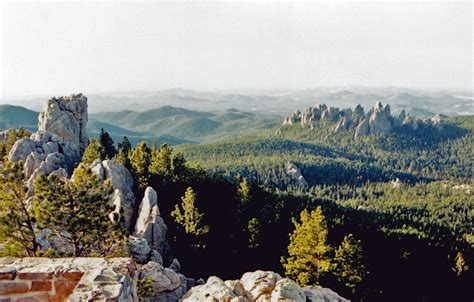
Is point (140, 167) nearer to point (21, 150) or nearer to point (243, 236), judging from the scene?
point (243, 236)

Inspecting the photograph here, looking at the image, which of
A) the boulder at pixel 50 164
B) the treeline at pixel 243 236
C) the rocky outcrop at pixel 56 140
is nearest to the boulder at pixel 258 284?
the treeline at pixel 243 236

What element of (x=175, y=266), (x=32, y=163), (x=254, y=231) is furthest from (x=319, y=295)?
(x=32, y=163)

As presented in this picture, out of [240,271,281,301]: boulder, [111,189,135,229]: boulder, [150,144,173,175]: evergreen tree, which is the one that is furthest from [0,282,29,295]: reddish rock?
[150,144,173,175]: evergreen tree

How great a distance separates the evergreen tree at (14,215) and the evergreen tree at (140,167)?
27.2 meters

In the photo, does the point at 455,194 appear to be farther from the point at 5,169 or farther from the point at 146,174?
the point at 5,169

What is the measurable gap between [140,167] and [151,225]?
39.9 ft

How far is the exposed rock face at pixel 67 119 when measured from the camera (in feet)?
226

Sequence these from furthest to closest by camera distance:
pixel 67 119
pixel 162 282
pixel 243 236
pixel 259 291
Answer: pixel 67 119
pixel 243 236
pixel 162 282
pixel 259 291

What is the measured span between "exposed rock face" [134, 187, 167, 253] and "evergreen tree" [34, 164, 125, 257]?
17.3 meters

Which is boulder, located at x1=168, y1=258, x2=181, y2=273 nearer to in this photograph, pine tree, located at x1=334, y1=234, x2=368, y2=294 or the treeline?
the treeline

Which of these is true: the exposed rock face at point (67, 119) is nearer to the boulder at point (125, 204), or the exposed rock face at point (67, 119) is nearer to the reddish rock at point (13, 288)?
the boulder at point (125, 204)

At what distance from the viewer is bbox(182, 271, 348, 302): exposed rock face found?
21359 millimetres

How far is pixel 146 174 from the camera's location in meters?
51.4

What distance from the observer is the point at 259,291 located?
73.7 feet
